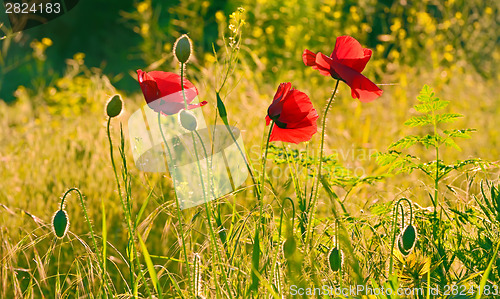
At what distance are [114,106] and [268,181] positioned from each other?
577 millimetres

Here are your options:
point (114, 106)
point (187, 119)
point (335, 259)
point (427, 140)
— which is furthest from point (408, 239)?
point (114, 106)

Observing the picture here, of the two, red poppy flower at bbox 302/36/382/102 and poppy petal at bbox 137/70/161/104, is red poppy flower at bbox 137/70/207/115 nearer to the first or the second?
poppy petal at bbox 137/70/161/104

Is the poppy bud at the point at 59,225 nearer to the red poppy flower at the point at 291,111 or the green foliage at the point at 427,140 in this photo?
the red poppy flower at the point at 291,111

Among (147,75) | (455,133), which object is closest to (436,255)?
(455,133)

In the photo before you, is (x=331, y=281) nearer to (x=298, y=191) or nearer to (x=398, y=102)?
(x=298, y=191)

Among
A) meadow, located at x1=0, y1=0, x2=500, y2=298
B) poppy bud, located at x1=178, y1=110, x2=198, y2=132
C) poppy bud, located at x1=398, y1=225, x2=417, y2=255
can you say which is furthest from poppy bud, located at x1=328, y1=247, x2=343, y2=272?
poppy bud, located at x1=178, y1=110, x2=198, y2=132

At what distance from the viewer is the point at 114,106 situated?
38.4 inches

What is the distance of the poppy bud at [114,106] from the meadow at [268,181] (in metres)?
0.01

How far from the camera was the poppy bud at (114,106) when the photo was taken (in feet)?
3.20

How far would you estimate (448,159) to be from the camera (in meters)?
2.88

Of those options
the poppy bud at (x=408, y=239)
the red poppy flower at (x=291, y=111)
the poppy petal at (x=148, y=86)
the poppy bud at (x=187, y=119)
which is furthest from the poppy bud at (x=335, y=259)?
the poppy petal at (x=148, y=86)

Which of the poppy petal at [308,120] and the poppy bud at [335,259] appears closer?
the poppy bud at [335,259]

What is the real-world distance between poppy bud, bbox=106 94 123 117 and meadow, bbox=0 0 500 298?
11 millimetres

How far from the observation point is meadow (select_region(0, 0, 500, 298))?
109 cm
